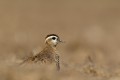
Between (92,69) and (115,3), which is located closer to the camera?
(92,69)

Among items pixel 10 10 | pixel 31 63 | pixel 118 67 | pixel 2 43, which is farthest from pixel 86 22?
pixel 31 63

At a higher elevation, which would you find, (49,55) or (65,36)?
(65,36)

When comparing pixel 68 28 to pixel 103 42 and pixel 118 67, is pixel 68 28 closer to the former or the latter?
pixel 103 42

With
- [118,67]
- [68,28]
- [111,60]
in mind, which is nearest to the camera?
[118,67]

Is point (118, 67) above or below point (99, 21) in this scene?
below

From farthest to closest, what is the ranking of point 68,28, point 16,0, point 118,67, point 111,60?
point 16,0
point 68,28
point 111,60
point 118,67

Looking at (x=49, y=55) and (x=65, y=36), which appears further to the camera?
(x=65, y=36)

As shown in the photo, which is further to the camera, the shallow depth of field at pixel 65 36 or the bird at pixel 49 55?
the bird at pixel 49 55

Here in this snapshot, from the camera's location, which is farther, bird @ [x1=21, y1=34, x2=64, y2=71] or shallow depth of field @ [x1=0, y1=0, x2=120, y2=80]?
bird @ [x1=21, y1=34, x2=64, y2=71]
